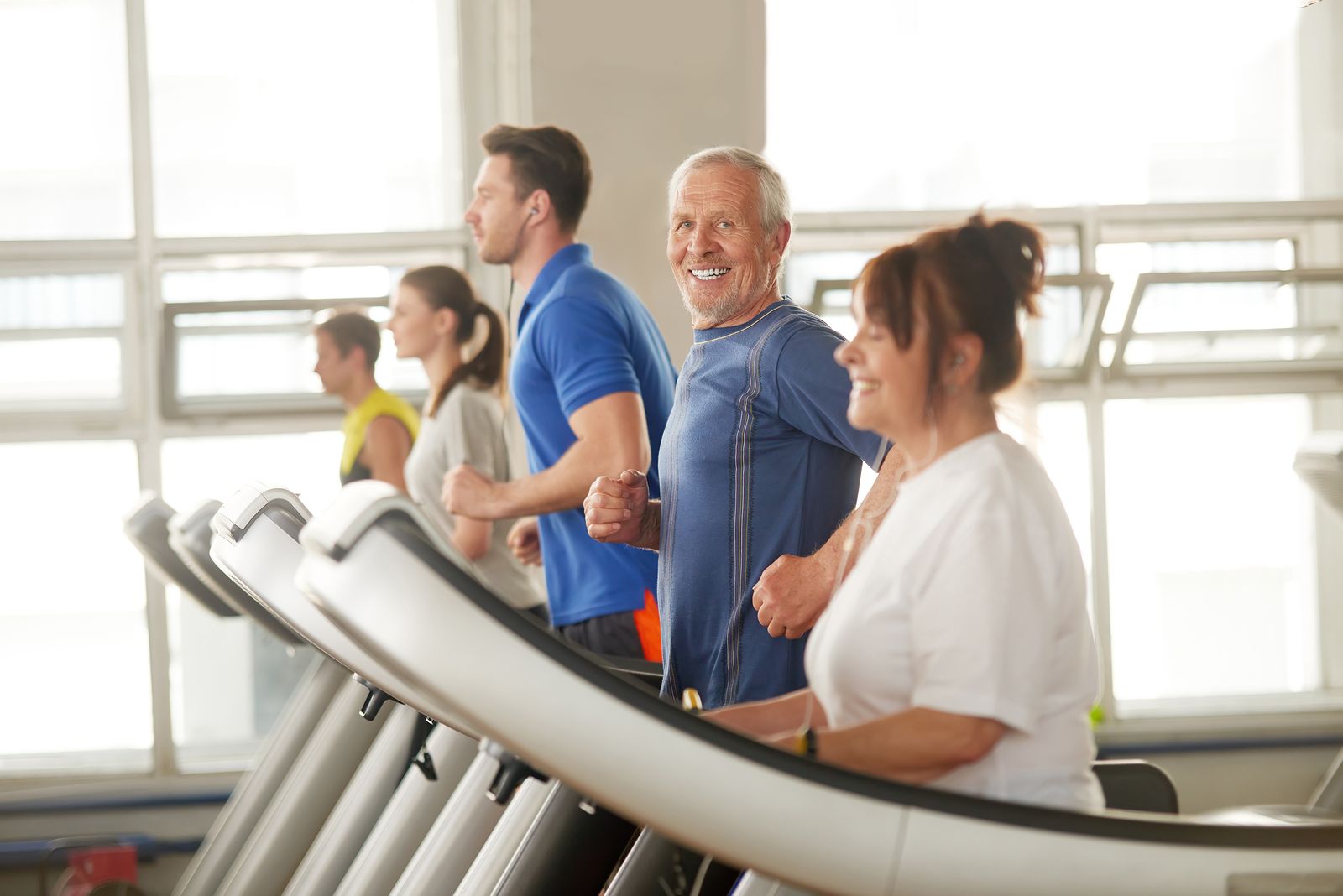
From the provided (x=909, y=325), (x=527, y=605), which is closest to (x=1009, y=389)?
(x=909, y=325)

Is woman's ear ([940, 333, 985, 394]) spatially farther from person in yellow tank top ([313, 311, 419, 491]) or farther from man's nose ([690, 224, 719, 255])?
person in yellow tank top ([313, 311, 419, 491])

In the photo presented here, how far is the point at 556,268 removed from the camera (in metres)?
2.13

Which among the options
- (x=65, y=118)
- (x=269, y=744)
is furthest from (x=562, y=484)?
(x=65, y=118)

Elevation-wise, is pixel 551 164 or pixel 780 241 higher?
pixel 551 164

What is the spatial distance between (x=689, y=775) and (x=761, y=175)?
0.82 metres

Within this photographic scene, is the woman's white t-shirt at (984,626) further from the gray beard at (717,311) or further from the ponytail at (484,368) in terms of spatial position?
the ponytail at (484,368)

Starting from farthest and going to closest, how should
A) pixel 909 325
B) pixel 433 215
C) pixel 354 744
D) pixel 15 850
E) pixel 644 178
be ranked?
pixel 433 215
pixel 15 850
pixel 644 178
pixel 354 744
pixel 909 325

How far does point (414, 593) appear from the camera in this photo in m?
0.86

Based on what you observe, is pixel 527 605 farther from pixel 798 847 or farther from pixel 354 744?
pixel 798 847

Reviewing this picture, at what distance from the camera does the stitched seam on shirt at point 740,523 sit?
1367 millimetres

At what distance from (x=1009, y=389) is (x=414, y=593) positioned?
1.38ft

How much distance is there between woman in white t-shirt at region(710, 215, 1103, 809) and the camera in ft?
2.76

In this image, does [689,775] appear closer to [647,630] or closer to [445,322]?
[647,630]

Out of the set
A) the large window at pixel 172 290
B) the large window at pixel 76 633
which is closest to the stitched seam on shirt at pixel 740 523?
the large window at pixel 172 290
